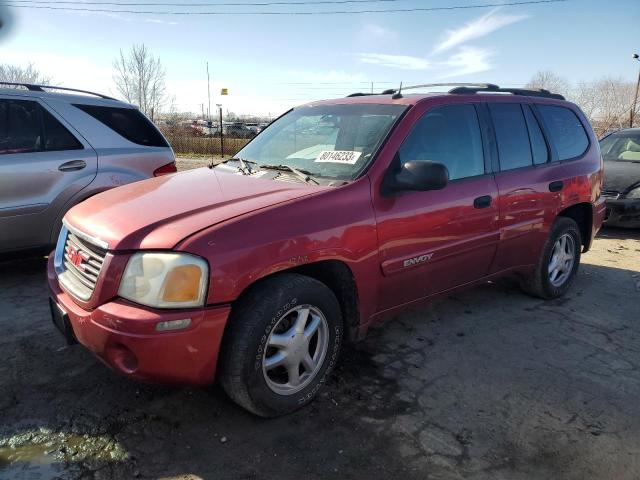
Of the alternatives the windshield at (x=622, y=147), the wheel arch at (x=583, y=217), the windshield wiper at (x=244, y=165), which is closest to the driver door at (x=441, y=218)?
the windshield wiper at (x=244, y=165)

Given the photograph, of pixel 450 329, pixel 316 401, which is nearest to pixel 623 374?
pixel 450 329

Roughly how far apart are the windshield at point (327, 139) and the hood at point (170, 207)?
310 mm

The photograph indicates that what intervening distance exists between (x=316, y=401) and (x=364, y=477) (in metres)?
0.67

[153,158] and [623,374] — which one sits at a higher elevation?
[153,158]

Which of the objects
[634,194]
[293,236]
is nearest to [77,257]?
[293,236]

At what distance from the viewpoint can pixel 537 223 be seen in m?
4.18

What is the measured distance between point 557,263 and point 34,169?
4956mm

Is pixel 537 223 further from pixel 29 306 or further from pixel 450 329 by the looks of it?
pixel 29 306

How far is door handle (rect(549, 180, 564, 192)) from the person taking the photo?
4.23 meters

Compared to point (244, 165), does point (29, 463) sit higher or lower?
lower

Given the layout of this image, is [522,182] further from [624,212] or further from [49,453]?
[624,212]

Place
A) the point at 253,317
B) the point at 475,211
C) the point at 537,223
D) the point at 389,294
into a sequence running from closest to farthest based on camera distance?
1. the point at 253,317
2. the point at 389,294
3. the point at 475,211
4. the point at 537,223

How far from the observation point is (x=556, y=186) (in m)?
4.28

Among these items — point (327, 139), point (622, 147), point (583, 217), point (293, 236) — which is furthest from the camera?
point (622, 147)
